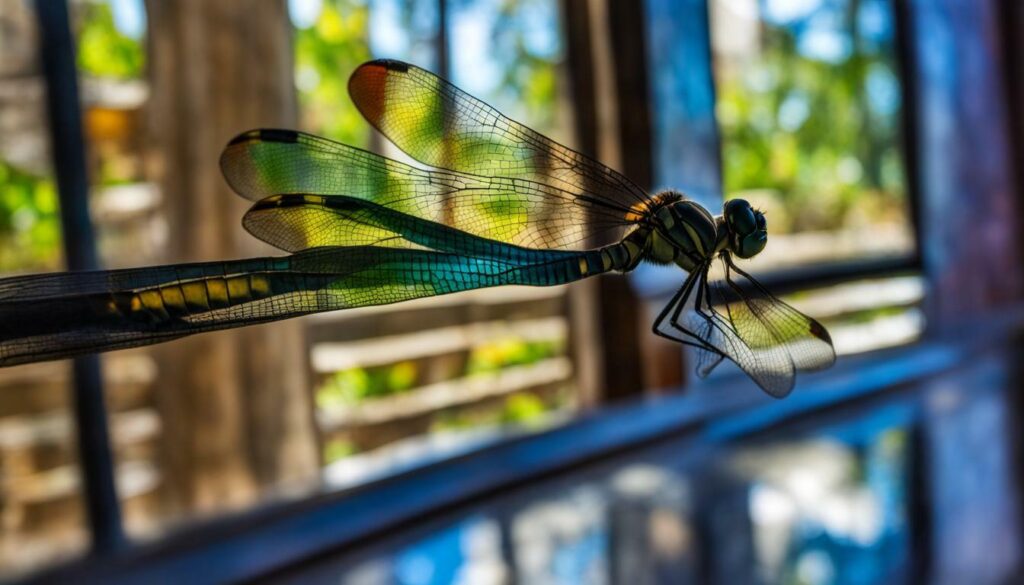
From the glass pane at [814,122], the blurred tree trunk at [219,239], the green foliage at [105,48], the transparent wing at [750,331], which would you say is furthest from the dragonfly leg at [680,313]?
the glass pane at [814,122]

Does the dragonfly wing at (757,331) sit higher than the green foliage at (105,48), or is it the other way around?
the green foliage at (105,48)

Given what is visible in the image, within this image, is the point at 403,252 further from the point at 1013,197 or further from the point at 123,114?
the point at 1013,197

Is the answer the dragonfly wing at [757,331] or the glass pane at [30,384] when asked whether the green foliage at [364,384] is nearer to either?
the glass pane at [30,384]

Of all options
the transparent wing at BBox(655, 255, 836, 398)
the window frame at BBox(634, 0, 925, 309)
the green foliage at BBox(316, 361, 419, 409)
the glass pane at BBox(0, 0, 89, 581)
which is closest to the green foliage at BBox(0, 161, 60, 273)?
the glass pane at BBox(0, 0, 89, 581)

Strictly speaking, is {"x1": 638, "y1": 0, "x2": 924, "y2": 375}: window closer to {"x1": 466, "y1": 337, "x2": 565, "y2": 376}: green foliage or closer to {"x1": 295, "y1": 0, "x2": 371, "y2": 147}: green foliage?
{"x1": 466, "y1": 337, "x2": 565, "y2": 376}: green foliage

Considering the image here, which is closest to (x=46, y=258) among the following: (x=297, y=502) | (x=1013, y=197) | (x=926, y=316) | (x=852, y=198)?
(x=297, y=502)

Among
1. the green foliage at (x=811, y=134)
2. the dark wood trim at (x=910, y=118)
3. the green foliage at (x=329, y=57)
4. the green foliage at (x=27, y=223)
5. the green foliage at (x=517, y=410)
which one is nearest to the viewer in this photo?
the green foliage at (x=27, y=223)
